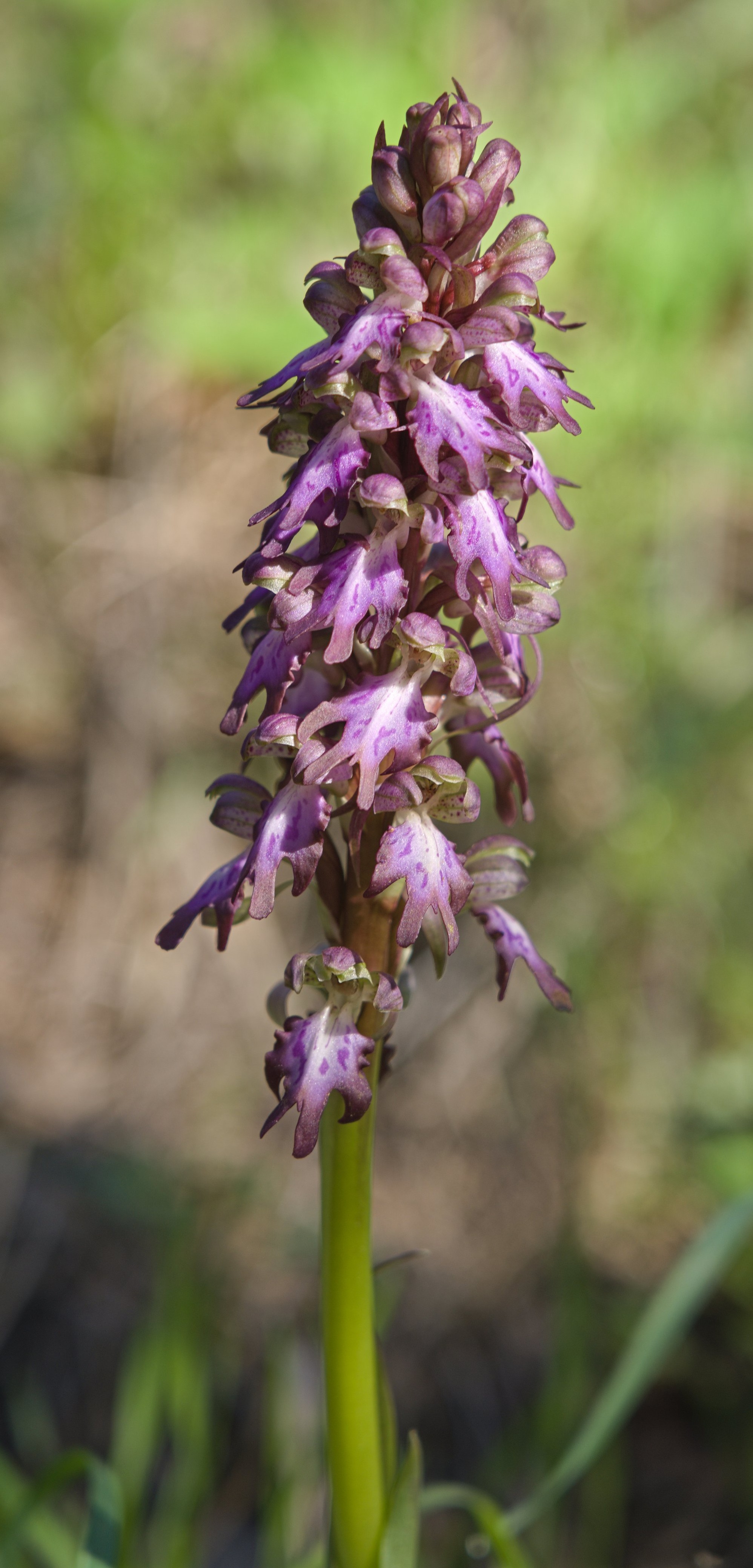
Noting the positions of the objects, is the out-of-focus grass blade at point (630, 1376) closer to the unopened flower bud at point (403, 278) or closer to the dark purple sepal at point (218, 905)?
the dark purple sepal at point (218, 905)

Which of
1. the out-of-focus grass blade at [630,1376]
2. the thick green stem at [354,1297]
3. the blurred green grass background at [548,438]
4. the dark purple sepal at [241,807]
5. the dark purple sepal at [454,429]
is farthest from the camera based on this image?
the blurred green grass background at [548,438]

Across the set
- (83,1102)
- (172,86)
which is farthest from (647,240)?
(83,1102)

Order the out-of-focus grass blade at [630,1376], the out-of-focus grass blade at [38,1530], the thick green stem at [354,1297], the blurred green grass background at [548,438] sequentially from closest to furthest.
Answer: the thick green stem at [354,1297]
the out-of-focus grass blade at [630,1376]
the out-of-focus grass blade at [38,1530]
the blurred green grass background at [548,438]

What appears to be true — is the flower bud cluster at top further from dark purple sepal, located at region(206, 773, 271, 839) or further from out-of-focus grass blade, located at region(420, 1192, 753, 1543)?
out-of-focus grass blade, located at region(420, 1192, 753, 1543)

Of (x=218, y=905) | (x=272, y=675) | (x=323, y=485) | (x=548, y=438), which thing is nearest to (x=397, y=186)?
(x=323, y=485)

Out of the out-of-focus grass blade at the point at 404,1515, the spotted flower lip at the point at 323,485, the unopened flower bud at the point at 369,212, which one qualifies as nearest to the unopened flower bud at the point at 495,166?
the unopened flower bud at the point at 369,212
